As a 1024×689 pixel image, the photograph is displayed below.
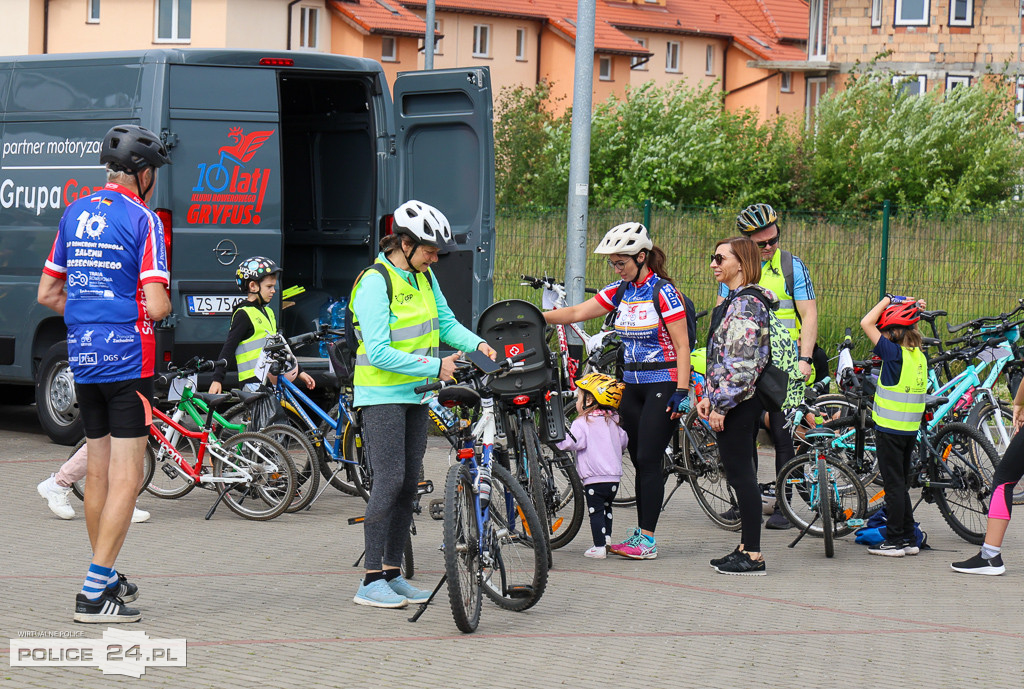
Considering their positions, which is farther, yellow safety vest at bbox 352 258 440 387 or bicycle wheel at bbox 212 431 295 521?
bicycle wheel at bbox 212 431 295 521

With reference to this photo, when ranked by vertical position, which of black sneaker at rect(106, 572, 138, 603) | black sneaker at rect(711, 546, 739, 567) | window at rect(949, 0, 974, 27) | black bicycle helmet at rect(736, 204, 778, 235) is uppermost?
window at rect(949, 0, 974, 27)

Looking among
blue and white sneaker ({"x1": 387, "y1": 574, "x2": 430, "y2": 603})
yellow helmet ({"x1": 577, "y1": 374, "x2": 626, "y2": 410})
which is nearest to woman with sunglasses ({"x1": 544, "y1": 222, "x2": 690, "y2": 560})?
yellow helmet ({"x1": 577, "y1": 374, "x2": 626, "y2": 410})

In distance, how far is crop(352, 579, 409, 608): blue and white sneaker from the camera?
6359 millimetres

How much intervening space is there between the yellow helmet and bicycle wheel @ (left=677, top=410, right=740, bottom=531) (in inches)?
39.4

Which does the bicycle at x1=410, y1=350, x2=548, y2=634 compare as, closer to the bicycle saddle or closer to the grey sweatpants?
the bicycle saddle

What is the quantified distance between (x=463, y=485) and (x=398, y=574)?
67 cm

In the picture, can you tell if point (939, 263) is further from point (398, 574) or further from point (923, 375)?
point (398, 574)

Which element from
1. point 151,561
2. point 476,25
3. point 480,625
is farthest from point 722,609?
point 476,25

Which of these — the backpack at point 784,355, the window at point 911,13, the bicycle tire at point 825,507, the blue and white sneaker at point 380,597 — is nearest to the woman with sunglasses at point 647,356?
the backpack at point 784,355

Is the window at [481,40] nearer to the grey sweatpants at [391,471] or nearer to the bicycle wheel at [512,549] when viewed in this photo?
the grey sweatpants at [391,471]

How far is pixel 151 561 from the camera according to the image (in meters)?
7.27

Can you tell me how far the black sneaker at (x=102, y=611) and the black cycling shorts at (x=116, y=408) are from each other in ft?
2.24

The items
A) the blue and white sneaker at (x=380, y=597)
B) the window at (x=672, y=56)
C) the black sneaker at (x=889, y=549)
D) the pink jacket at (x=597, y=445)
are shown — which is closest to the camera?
the blue and white sneaker at (x=380, y=597)

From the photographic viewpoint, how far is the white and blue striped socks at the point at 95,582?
5.96 metres
